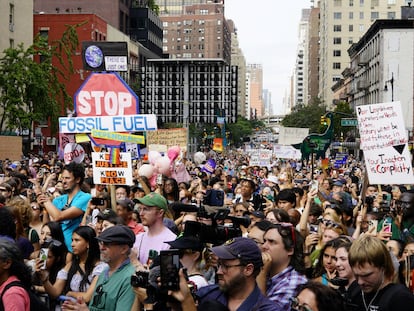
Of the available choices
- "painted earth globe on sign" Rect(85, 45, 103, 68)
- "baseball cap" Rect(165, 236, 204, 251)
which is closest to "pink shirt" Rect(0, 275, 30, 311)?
"baseball cap" Rect(165, 236, 204, 251)

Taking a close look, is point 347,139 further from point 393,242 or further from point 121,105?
point 393,242

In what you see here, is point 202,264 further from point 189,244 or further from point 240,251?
point 240,251

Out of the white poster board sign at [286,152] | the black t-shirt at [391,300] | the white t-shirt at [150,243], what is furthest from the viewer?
the white poster board sign at [286,152]

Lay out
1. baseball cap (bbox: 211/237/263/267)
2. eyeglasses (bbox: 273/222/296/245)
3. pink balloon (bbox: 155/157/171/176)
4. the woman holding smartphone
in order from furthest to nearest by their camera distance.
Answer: pink balloon (bbox: 155/157/171/176) → the woman holding smartphone → eyeglasses (bbox: 273/222/296/245) → baseball cap (bbox: 211/237/263/267)

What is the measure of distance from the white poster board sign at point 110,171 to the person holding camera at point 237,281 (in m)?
6.51

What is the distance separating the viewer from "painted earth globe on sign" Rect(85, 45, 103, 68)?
18.8m

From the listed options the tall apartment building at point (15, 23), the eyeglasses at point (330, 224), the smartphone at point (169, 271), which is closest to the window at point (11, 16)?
the tall apartment building at point (15, 23)

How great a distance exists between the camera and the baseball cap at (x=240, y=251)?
15.8 ft

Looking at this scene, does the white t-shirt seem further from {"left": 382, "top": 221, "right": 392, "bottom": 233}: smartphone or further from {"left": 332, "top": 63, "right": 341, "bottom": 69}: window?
{"left": 332, "top": 63, "right": 341, "bottom": 69}: window

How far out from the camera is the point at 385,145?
39.7ft

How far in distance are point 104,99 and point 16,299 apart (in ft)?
29.5

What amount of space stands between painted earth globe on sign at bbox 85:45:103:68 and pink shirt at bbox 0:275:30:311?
13881 millimetres

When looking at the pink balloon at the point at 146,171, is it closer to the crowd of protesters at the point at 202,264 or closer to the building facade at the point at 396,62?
the crowd of protesters at the point at 202,264

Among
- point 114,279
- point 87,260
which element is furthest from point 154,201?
point 114,279
